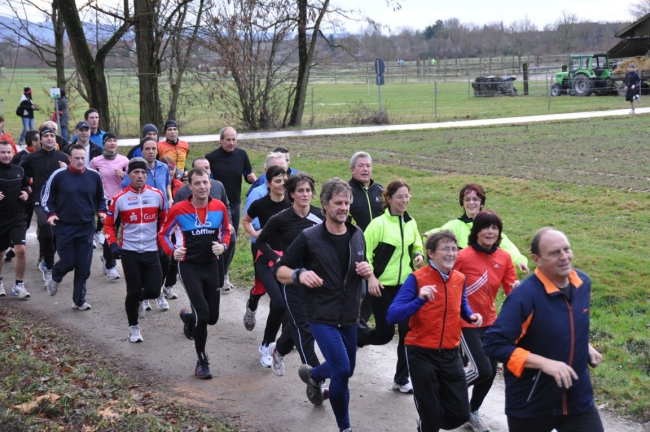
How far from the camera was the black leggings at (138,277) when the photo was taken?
28.3 ft

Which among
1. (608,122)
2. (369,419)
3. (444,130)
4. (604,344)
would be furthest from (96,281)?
(608,122)

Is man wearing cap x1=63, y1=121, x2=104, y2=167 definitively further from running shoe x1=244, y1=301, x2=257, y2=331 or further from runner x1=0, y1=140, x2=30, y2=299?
running shoe x1=244, y1=301, x2=257, y2=331

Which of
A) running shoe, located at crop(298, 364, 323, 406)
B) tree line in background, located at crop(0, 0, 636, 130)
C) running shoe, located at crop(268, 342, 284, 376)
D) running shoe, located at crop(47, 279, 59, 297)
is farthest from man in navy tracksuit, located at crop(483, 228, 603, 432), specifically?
tree line in background, located at crop(0, 0, 636, 130)

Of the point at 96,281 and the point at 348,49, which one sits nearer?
the point at 96,281

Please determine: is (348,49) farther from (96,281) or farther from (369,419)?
(369,419)

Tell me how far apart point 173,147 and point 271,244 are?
491cm

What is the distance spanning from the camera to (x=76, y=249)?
9938mm

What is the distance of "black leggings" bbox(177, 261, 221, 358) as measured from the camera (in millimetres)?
7504

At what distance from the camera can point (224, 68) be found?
71.5 feet

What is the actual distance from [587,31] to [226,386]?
99033mm

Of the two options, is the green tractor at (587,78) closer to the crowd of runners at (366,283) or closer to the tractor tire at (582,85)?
the tractor tire at (582,85)

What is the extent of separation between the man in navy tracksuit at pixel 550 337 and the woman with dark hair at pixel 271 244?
11.4 feet

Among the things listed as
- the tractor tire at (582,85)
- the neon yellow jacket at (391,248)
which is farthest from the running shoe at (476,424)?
the tractor tire at (582,85)

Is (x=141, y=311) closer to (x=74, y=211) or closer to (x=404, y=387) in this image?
(x=74, y=211)
